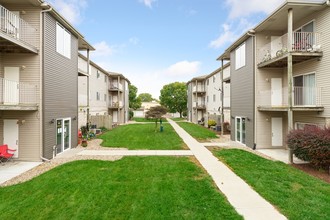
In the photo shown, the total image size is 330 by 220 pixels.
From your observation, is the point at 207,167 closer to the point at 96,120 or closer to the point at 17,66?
the point at 17,66

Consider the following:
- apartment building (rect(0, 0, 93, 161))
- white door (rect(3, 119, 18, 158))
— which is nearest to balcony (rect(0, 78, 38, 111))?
apartment building (rect(0, 0, 93, 161))

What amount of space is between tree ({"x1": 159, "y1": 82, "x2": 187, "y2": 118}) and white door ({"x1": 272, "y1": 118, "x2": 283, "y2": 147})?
40.8 meters

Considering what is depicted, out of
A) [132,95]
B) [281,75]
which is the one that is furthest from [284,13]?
[132,95]

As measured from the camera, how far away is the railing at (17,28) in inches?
400

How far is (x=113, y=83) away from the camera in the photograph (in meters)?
36.5

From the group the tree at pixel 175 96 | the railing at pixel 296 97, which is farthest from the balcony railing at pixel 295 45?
the tree at pixel 175 96

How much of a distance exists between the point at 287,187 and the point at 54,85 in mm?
13303

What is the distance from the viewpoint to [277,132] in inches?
600

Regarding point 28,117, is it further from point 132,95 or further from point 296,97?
point 132,95

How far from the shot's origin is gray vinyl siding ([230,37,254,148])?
50.9ft

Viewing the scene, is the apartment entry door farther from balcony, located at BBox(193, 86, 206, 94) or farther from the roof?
balcony, located at BBox(193, 86, 206, 94)

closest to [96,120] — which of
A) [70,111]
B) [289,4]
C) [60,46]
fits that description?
[70,111]

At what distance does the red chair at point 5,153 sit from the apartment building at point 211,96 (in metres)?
20.7

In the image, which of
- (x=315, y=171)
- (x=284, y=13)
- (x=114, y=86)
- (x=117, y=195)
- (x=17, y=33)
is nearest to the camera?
(x=117, y=195)
